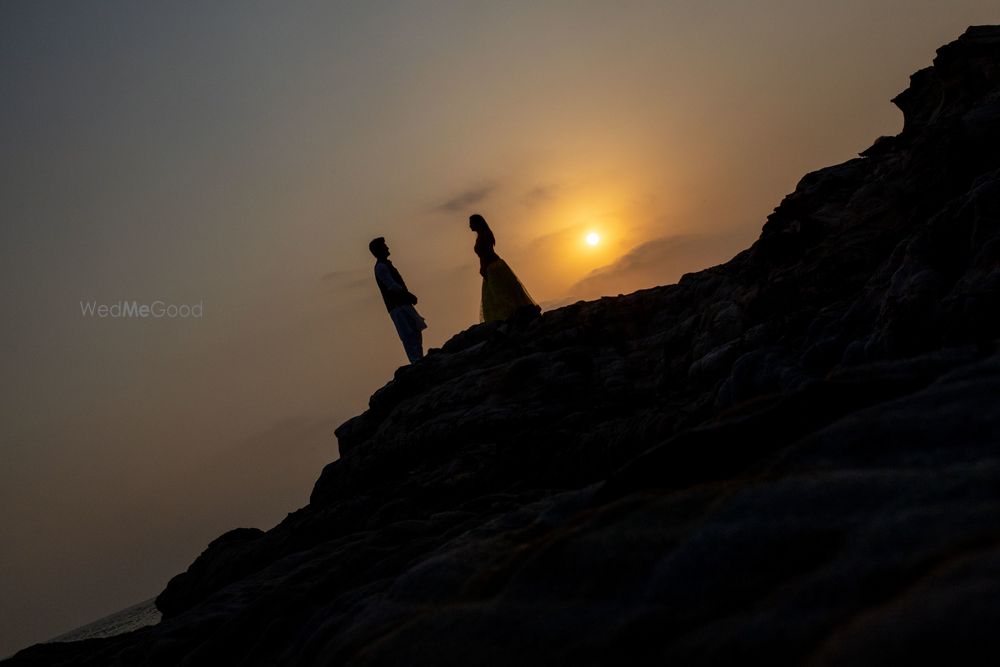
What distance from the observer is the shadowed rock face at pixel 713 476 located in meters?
3.39

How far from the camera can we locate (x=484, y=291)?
77.9ft

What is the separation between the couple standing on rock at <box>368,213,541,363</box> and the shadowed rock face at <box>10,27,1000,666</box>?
192cm

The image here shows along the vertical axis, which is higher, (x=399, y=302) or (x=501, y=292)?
(x=399, y=302)

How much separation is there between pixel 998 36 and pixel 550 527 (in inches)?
495

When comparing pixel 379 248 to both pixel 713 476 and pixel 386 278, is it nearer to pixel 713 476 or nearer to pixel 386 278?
pixel 386 278

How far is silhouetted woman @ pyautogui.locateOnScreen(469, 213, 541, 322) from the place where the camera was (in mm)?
22922

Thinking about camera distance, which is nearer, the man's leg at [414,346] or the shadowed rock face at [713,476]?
the shadowed rock face at [713,476]

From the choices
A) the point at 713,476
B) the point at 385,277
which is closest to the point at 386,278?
the point at 385,277

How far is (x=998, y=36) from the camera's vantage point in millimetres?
13375

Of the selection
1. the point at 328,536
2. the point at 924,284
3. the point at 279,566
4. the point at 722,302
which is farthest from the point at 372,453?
the point at 924,284

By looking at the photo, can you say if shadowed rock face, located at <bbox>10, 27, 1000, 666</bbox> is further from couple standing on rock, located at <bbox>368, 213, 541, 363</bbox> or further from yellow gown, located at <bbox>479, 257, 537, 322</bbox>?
yellow gown, located at <bbox>479, 257, 537, 322</bbox>

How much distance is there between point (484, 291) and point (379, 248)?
11.4 ft

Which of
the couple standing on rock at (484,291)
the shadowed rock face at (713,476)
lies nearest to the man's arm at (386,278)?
the couple standing on rock at (484,291)

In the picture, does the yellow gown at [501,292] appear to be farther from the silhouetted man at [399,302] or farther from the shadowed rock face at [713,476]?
the shadowed rock face at [713,476]
